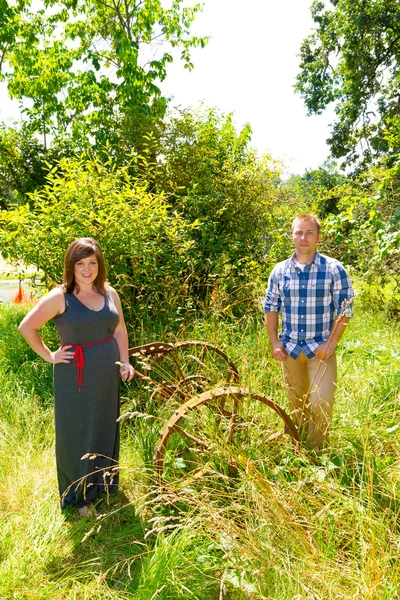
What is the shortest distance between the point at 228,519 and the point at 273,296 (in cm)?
164

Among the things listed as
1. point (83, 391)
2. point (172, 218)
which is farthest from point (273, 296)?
point (172, 218)

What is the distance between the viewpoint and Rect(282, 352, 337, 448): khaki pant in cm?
297

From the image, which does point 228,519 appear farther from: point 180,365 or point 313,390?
point 180,365

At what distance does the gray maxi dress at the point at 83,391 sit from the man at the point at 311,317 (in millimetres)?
1179

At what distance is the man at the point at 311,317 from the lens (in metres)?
3.09

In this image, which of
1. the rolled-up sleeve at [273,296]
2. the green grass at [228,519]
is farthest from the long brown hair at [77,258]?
the rolled-up sleeve at [273,296]

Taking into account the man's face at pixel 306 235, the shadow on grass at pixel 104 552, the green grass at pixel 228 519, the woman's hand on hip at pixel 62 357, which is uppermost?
the man's face at pixel 306 235

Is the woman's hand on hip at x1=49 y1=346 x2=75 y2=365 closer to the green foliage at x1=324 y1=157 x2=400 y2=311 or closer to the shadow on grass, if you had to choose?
the shadow on grass

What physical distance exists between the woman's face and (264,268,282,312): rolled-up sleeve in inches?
49.8

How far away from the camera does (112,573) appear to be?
8.07 ft

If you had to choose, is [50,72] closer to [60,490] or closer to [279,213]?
[279,213]

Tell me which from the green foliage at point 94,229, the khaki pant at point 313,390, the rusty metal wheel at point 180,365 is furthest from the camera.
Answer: the green foliage at point 94,229

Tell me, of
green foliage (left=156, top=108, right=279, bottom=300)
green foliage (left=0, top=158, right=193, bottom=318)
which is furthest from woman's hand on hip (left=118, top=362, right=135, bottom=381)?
green foliage (left=156, top=108, right=279, bottom=300)

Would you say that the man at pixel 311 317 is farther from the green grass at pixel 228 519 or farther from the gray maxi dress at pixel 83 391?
the gray maxi dress at pixel 83 391
